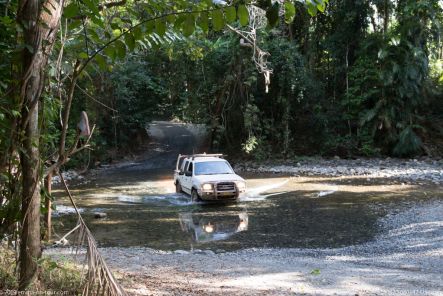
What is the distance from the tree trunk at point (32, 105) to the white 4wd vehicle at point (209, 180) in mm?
13133

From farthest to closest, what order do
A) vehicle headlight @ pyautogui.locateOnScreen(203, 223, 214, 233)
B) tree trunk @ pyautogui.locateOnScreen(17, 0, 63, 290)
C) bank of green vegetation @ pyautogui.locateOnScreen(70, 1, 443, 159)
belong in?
bank of green vegetation @ pyautogui.locateOnScreen(70, 1, 443, 159) → vehicle headlight @ pyautogui.locateOnScreen(203, 223, 214, 233) → tree trunk @ pyautogui.locateOnScreen(17, 0, 63, 290)

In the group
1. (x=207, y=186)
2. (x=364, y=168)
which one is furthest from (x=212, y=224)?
(x=364, y=168)

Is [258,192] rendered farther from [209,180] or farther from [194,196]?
[209,180]

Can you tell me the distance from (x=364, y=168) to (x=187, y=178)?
39.6ft

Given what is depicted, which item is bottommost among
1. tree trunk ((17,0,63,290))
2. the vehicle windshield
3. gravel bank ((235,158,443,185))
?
gravel bank ((235,158,443,185))

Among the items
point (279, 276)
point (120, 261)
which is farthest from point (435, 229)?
point (120, 261)

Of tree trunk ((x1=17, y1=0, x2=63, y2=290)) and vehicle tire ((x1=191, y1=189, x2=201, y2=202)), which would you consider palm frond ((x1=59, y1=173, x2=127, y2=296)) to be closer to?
tree trunk ((x1=17, y1=0, x2=63, y2=290))

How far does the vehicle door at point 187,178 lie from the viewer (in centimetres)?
1820

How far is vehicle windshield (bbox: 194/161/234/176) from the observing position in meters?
18.0

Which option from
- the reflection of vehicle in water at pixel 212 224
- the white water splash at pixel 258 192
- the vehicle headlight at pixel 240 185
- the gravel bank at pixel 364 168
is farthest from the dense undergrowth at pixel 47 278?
the gravel bank at pixel 364 168

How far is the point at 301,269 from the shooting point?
8.14 metres

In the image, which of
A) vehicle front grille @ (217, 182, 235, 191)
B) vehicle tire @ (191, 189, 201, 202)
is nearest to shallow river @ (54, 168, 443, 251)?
vehicle tire @ (191, 189, 201, 202)

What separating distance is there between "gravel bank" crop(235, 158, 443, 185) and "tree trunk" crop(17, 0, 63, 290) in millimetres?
20287

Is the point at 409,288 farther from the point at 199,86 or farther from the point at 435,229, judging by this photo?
the point at 199,86
